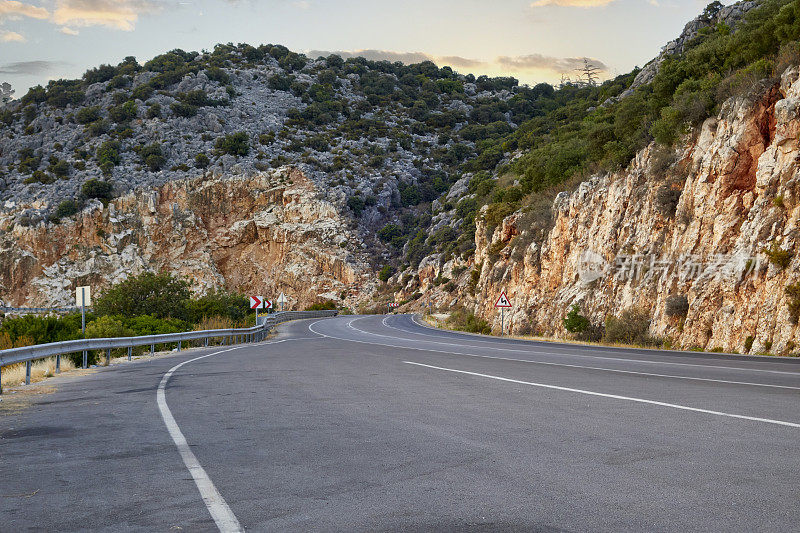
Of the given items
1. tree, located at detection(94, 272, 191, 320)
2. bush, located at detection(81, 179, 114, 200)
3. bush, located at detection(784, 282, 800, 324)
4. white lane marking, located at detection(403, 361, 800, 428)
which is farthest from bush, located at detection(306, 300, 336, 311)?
white lane marking, located at detection(403, 361, 800, 428)

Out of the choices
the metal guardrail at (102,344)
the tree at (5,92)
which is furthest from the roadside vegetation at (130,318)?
the tree at (5,92)

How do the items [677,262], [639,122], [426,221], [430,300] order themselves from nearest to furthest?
[677,262]
[639,122]
[430,300]
[426,221]

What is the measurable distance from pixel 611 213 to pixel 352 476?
3389 centimetres

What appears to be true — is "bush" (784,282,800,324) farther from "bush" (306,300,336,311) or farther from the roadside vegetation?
"bush" (306,300,336,311)

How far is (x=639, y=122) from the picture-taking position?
40969 millimetres

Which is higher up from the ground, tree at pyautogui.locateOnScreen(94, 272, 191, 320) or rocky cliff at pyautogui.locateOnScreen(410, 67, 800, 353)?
rocky cliff at pyautogui.locateOnScreen(410, 67, 800, 353)

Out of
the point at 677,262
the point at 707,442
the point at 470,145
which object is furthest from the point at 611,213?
the point at 470,145

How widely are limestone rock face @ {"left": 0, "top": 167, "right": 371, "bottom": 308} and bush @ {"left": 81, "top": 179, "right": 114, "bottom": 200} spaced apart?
5.77 ft

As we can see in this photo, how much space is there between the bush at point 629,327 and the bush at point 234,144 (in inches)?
2713

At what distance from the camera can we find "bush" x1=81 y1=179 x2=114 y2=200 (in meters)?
80.8

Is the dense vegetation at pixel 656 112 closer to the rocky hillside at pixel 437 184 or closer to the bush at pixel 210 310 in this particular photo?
the rocky hillside at pixel 437 184

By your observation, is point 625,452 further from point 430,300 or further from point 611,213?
point 430,300

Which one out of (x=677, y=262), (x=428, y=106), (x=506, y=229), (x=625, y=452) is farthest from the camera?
(x=428, y=106)

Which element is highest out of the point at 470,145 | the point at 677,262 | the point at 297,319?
the point at 470,145
